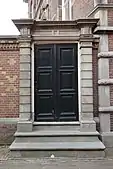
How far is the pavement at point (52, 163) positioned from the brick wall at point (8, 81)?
1.75 m

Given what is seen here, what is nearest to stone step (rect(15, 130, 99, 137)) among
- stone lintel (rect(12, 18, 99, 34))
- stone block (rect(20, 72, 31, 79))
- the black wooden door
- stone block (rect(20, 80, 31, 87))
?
the black wooden door

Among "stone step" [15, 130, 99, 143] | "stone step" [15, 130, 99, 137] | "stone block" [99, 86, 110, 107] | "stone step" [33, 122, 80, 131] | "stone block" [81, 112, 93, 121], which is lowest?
"stone step" [15, 130, 99, 143]

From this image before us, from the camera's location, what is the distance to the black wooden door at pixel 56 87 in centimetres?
1051

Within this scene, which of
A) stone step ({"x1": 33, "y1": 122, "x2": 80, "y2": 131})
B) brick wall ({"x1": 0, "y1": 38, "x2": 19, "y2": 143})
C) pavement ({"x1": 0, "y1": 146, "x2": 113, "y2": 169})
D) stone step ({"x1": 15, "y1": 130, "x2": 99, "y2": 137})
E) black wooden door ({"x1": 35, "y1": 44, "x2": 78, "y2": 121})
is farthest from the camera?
brick wall ({"x1": 0, "y1": 38, "x2": 19, "y2": 143})

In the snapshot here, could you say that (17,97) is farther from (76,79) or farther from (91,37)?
(91,37)

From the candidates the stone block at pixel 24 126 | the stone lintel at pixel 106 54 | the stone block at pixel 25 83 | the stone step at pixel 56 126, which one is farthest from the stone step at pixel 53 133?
the stone lintel at pixel 106 54

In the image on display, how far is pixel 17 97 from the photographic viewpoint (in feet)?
34.9

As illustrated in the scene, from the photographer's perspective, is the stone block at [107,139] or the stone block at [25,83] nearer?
the stone block at [107,139]

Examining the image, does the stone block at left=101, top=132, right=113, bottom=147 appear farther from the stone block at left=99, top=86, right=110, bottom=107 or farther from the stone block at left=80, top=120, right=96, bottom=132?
the stone block at left=99, top=86, right=110, bottom=107

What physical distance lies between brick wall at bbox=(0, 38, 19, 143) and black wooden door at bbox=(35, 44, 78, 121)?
69 cm

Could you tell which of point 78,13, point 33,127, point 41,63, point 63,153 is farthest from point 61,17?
point 63,153

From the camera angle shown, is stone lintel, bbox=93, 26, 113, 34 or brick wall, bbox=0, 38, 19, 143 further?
brick wall, bbox=0, 38, 19, 143

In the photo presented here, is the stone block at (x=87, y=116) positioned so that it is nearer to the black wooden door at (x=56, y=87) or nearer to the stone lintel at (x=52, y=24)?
the black wooden door at (x=56, y=87)

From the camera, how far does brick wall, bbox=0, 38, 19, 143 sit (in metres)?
10.6
